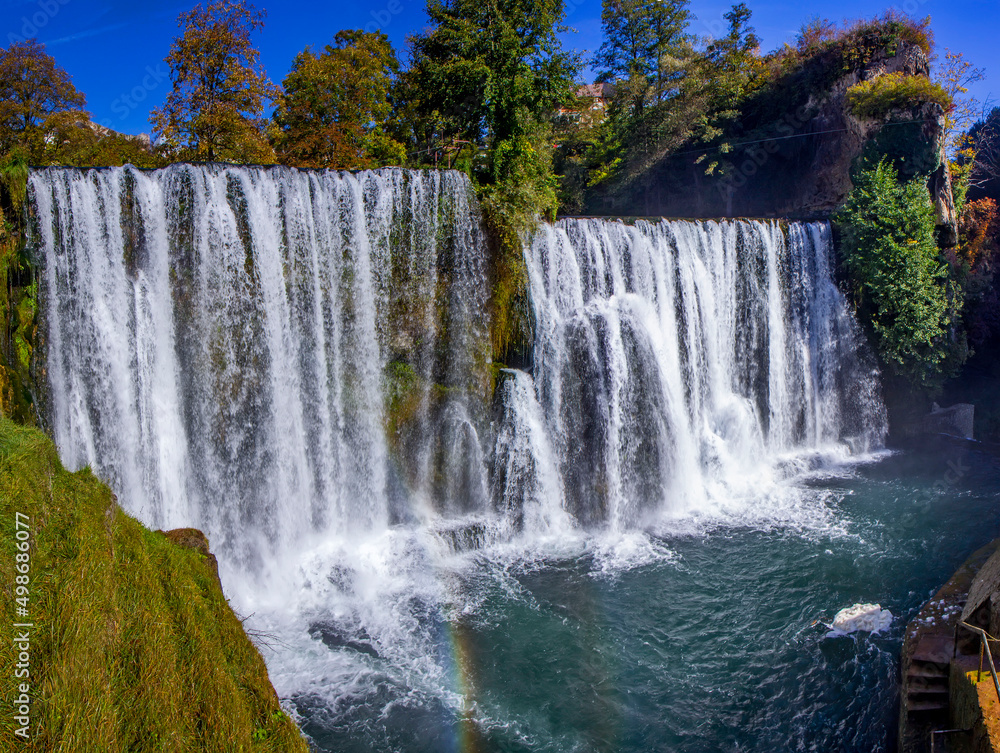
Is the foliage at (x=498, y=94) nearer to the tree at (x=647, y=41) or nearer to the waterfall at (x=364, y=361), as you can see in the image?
the waterfall at (x=364, y=361)

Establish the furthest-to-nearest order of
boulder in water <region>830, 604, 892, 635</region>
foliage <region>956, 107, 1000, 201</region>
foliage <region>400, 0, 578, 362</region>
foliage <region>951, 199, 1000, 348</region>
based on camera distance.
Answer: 1. foliage <region>956, 107, 1000, 201</region>
2. foliage <region>951, 199, 1000, 348</region>
3. foliage <region>400, 0, 578, 362</region>
4. boulder in water <region>830, 604, 892, 635</region>

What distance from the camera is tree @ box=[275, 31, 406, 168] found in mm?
17469

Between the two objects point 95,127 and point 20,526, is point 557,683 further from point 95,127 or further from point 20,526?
point 95,127

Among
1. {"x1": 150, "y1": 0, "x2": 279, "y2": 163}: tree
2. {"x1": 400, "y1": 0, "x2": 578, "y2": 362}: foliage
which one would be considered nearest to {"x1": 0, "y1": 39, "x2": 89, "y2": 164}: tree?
{"x1": 150, "y1": 0, "x2": 279, "y2": 163}: tree

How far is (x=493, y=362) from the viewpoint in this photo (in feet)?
42.4

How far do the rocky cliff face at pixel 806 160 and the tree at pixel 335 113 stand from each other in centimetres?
1141

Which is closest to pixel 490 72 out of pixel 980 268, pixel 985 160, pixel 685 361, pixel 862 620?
pixel 685 361

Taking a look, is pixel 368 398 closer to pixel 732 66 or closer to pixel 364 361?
pixel 364 361

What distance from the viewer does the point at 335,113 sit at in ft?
60.3

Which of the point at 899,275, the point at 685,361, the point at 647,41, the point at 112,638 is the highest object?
the point at 647,41

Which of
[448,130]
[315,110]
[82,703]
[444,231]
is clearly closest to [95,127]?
[315,110]

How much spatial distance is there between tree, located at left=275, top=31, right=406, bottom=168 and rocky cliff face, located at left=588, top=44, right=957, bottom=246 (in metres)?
11.4

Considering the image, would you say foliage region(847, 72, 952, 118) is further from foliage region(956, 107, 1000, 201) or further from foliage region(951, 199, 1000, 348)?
foliage region(951, 199, 1000, 348)

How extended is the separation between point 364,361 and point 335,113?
10.4m
